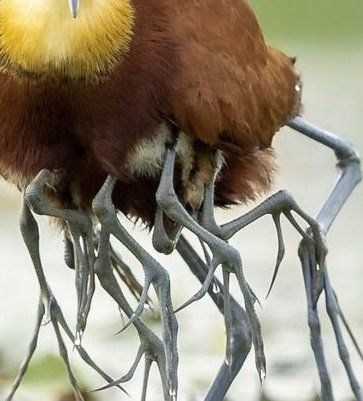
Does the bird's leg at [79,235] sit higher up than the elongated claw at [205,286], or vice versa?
the bird's leg at [79,235]

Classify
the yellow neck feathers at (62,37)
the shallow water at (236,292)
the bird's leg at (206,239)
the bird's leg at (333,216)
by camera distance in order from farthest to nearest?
1. the shallow water at (236,292)
2. the bird's leg at (333,216)
3. the bird's leg at (206,239)
4. the yellow neck feathers at (62,37)

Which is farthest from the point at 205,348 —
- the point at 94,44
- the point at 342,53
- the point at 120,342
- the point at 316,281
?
the point at 342,53

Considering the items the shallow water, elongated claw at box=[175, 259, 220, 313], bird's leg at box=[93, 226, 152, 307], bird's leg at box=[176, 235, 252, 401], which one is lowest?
elongated claw at box=[175, 259, 220, 313]

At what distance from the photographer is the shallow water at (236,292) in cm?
277

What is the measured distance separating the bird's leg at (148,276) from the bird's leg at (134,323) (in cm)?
2

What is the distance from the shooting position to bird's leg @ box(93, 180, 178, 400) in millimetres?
1819

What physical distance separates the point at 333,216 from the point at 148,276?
0.42 m

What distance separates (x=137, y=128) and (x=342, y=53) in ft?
10.1

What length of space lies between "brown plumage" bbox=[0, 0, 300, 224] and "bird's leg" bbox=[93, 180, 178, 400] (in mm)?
34

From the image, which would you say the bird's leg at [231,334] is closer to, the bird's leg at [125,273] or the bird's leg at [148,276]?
the bird's leg at [125,273]

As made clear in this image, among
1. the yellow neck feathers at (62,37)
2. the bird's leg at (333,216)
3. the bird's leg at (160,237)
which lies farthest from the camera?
the bird's leg at (333,216)

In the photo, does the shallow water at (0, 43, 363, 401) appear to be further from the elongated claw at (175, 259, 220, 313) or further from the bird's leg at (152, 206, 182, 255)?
the elongated claw at (175, 259, 220, 313)

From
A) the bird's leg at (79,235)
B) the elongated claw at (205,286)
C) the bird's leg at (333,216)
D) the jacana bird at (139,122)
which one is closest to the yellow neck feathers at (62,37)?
the jacana bird at (139,122)

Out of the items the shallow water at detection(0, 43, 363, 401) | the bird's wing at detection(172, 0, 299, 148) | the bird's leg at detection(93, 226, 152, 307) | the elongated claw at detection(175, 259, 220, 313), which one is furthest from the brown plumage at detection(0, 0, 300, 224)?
the shallow water at detection(0, 43, 363, 401)
